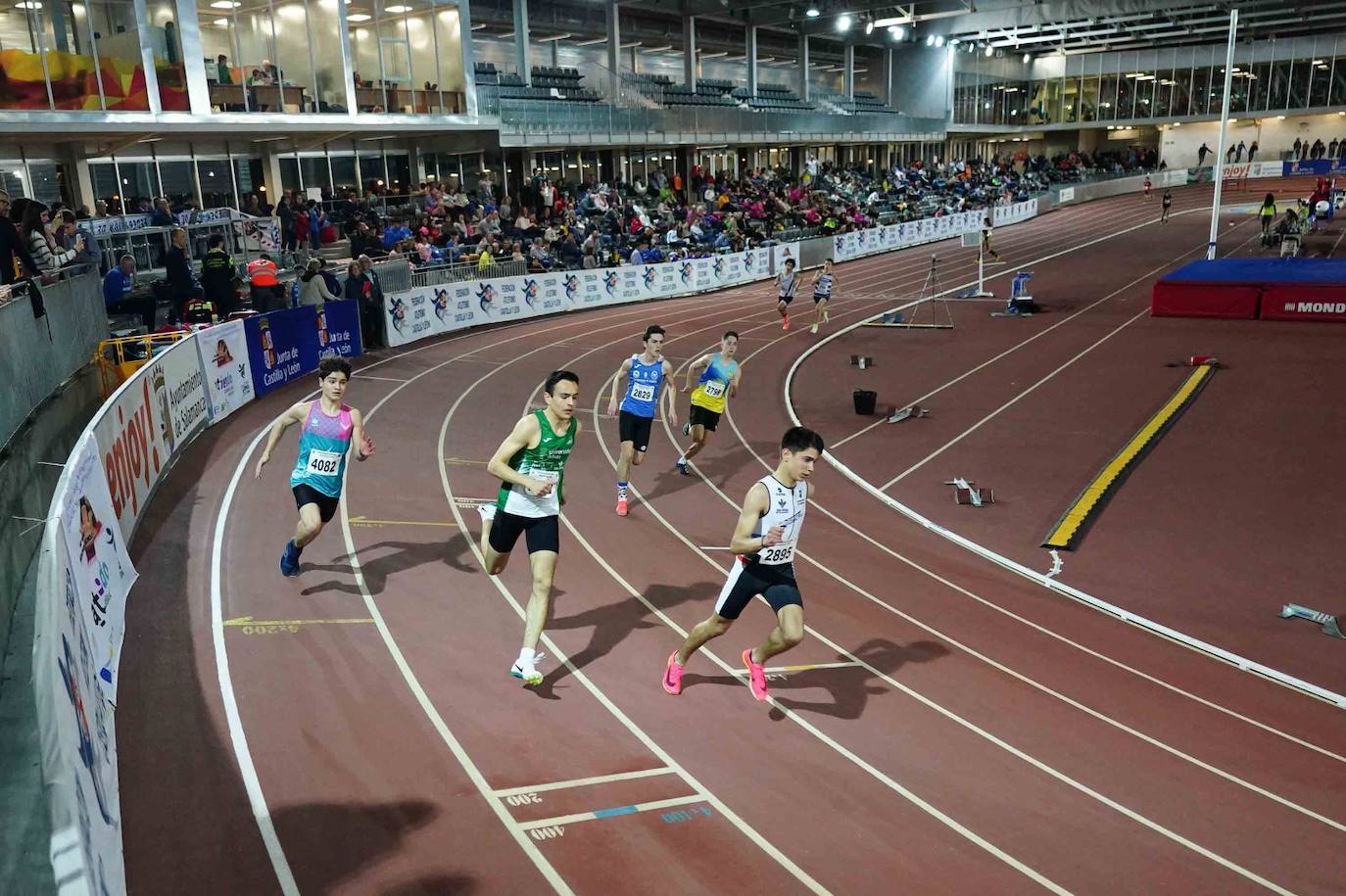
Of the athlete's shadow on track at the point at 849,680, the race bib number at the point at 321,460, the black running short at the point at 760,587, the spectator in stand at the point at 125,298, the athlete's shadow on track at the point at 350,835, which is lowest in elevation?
the athlete's shadow on track at the point at 849,680

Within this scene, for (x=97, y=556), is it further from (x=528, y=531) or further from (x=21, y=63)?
(x=21, y=63)

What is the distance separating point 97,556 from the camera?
7.88 meters

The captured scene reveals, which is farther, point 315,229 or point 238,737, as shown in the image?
point 315,229

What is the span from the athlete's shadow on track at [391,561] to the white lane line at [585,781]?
11.6ft

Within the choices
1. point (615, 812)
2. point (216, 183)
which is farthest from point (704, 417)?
point (216, 183)

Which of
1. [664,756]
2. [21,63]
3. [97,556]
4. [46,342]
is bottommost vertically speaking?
[664,756]

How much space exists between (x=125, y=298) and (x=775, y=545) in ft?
54.4

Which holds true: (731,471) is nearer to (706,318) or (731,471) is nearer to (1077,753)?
(1077,753)

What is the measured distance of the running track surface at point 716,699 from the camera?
5918 millimetres

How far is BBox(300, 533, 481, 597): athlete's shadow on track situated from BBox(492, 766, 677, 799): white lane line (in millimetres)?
3525

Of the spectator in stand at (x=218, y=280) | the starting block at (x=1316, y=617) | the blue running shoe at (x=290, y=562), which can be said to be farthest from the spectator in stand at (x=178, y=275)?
the starting block at (x=1316, y=617)

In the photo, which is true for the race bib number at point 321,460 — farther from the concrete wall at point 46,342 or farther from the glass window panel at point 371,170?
the glass window panel at point 371,170

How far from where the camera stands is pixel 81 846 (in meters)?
3.84

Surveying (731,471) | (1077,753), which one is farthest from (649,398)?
(1077,753)
